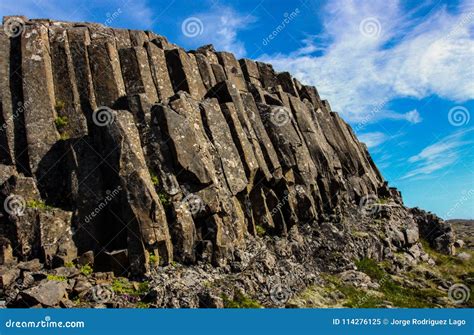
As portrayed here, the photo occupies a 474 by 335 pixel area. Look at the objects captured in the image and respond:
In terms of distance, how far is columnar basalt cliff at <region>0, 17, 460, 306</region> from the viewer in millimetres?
30234

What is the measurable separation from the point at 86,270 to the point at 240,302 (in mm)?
10543

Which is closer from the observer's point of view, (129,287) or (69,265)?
(129,287)

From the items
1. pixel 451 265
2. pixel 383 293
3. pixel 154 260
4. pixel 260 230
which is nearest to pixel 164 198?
pixel 154 260

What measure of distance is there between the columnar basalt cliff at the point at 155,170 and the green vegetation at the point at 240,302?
76.4 inches

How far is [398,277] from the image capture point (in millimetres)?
42000

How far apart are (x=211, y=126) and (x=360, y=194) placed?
23952mm

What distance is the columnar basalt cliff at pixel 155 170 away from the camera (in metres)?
30.2

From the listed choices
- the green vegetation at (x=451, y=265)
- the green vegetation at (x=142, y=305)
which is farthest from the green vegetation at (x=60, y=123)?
the green vegetation at (x=451, y=265)

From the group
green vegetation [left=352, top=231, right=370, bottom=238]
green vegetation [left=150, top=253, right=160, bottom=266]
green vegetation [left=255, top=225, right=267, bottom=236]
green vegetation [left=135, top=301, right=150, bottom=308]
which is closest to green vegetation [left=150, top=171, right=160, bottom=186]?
green vegetation [left=150, top=253, right=160, bottom=266]

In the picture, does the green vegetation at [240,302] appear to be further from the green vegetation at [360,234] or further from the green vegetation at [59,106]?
the green vegetation at [59,106]

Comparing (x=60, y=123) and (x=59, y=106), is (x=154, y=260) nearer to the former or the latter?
(x=60, y=123)

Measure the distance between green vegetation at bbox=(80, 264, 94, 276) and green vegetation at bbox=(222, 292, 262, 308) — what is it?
9091 mm

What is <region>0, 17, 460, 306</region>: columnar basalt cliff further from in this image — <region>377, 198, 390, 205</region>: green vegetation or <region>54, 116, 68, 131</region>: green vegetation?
<region>377, 198, 390, 205</region>: green vegetation

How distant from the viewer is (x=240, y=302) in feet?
93.9
